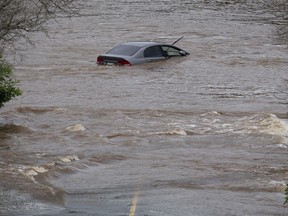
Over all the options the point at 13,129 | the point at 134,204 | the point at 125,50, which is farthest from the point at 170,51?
the point at 134,204

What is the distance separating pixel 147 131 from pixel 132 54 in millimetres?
9837

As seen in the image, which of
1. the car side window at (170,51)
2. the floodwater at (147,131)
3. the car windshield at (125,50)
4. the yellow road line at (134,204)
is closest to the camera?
the yellow road line at (134,204)

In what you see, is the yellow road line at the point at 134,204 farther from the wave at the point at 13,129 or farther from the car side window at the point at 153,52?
the car side window at the point at 153,52

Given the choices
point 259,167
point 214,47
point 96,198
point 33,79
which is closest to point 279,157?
point 259,167

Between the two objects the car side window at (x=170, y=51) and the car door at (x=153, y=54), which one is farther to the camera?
the car side window at (x=170, y=51)

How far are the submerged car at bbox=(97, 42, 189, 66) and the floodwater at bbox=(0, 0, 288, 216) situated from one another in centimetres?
28

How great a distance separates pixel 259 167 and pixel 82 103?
342 inches

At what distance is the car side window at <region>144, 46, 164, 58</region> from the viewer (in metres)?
30.4

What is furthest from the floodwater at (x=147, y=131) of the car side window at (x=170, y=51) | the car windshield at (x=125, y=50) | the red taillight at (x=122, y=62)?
the car windshield at (x=125, y=50)

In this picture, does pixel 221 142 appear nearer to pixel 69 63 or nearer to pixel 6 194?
pixel 6 194

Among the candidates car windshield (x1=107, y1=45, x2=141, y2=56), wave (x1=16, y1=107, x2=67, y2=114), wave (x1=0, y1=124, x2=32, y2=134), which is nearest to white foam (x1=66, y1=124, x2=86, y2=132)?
wave (x1=0, y1=124, x2=32, y2=134)

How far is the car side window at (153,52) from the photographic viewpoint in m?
30.4

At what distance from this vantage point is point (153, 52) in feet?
101

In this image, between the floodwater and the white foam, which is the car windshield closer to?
the floodwater
